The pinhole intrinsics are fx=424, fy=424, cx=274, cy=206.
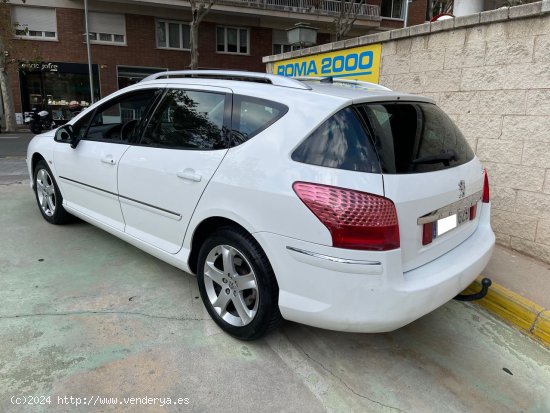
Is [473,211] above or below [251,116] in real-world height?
below

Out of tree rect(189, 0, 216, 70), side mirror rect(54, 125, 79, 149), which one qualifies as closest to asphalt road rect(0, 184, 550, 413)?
side mirror rect(54, 125, 79, 149)

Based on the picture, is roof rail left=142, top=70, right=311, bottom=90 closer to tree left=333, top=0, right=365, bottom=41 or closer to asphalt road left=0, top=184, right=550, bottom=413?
asphalt road left=0, top=184, right=550, bottom=413

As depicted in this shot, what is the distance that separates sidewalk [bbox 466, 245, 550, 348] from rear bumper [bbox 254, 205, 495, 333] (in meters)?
1.05

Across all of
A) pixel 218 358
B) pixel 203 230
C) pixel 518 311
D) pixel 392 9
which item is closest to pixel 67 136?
pixel 203 230

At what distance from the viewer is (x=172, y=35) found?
2220cm

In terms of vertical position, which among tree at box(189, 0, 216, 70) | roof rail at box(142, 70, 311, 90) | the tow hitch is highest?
tree at box(189, 0, 216, 70)

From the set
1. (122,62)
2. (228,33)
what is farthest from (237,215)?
(228,33)

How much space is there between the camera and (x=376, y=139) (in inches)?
88.4

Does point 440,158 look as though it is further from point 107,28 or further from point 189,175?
point 107,28

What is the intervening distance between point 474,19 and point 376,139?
2.99 metres

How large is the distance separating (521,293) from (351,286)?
6.62 ft

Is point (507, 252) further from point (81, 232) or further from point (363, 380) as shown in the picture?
point (81, 232)

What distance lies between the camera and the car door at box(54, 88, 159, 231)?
3518mm

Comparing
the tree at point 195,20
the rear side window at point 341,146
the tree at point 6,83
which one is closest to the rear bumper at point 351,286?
the rear side window at point 341,146
